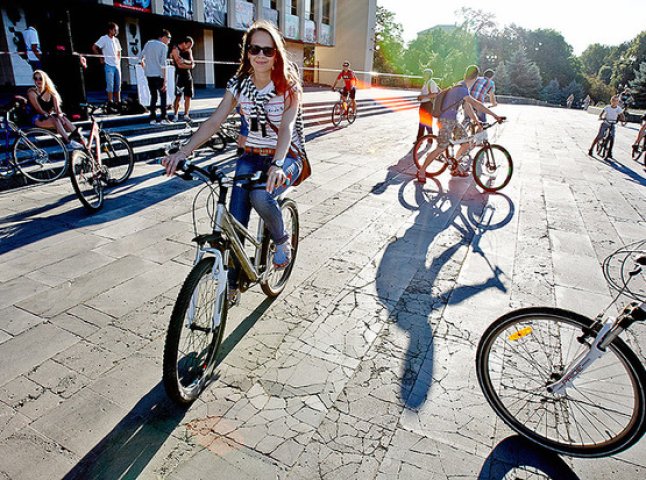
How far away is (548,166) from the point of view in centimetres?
1014

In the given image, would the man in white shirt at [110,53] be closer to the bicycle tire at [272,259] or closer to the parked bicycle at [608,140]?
the bicycle tire at [272,259]

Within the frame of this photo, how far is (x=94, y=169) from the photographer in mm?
5707

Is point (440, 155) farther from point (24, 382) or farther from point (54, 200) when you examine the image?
point (24, 382)

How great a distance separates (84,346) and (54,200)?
3.83 m

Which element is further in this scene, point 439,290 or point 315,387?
point 439,290

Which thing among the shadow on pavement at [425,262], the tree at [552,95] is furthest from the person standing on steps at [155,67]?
the tree at [552,95]

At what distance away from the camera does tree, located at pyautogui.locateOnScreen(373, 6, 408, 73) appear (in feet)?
165

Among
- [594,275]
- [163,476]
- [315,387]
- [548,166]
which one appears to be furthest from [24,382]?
[548,166]

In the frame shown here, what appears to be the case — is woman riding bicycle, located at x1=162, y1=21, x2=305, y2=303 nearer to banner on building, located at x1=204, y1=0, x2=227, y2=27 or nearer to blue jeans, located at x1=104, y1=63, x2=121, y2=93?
blue jeans, located at x1=104, y1=63, x2=121, y2=93

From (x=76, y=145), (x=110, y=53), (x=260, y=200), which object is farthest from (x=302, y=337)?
(x=110, y=53)

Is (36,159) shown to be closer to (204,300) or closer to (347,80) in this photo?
(204,300)

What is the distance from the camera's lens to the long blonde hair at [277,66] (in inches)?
112

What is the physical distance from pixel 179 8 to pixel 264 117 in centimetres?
1952

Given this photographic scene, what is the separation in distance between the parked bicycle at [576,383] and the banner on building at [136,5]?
1882 cm
